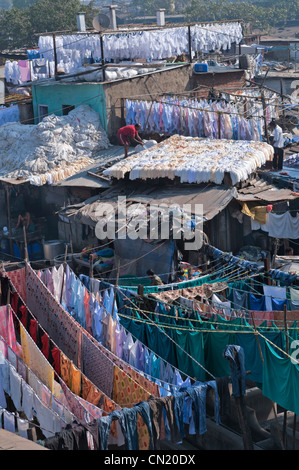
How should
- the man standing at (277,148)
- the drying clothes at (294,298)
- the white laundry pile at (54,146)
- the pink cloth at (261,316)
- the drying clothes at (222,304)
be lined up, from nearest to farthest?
the pink cloth at (261,316) → the drying clothes at (294,298) → the drying clothes at (222,304) → the man standing at (277,148) → the white laundry pile at (54,146)

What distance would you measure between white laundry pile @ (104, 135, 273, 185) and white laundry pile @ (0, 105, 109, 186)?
2200 millimetres

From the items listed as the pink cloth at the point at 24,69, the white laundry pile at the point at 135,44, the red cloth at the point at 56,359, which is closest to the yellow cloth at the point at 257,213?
the red cloth at the point at 56,359

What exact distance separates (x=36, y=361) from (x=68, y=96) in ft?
44.0

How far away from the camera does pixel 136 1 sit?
8588 cm

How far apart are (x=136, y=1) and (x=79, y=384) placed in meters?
79.4

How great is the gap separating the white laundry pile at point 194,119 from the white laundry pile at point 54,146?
1.25 metres

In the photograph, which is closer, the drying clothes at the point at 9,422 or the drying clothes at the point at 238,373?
the drying clothes at the point at 9,422

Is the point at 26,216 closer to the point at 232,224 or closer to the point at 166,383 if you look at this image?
the point at 232,224

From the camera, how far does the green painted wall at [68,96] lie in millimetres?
22906

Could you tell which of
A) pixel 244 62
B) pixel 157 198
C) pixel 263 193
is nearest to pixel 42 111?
pixel 157 198

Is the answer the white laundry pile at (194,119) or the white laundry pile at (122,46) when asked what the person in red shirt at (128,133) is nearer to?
the white laundry pile at (194,119)

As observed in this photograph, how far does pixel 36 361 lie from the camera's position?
39.8 ft

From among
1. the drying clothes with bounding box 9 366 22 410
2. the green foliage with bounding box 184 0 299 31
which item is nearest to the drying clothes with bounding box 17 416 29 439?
the drying clothes with bounding box 9 366 22 410

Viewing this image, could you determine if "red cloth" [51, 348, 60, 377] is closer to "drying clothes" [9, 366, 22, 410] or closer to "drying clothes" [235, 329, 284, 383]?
"drying clothes" [9, 366, 22, 410]
